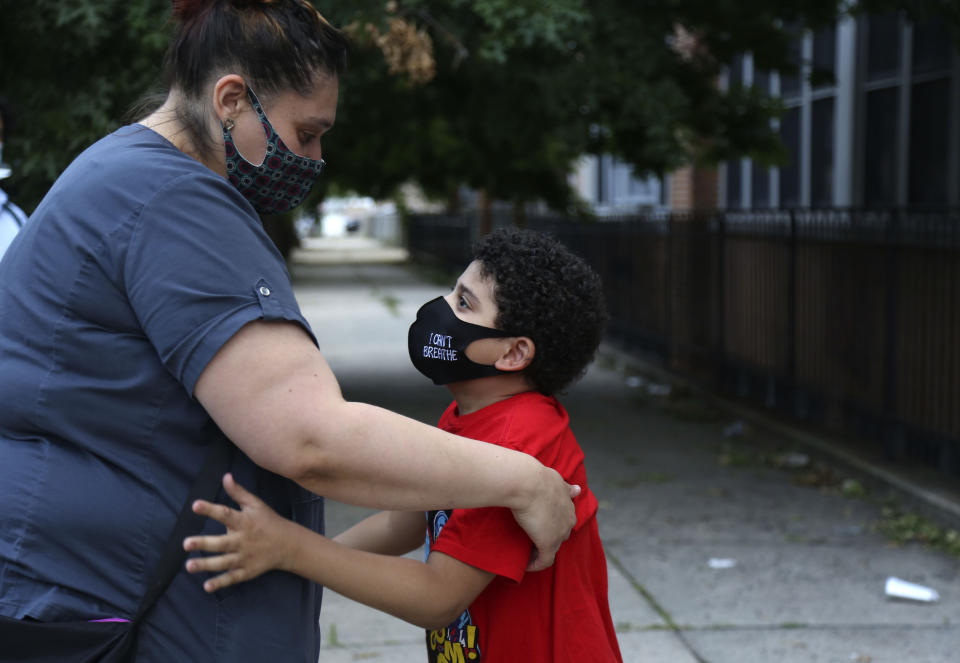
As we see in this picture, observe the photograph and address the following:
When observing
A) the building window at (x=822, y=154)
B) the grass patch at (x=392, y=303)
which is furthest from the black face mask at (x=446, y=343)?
the grass patch at (x=392, y=303)

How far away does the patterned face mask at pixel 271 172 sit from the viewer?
1.78m

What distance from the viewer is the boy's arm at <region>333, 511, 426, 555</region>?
7.53 ft

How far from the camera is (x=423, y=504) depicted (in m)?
1.66

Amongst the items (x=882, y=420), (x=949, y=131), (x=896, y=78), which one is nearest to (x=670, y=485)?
(x=882, y=420)

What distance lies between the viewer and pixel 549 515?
6.03 feet

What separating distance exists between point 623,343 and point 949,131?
4.98 metres

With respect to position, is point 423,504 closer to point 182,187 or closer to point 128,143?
point 182,187

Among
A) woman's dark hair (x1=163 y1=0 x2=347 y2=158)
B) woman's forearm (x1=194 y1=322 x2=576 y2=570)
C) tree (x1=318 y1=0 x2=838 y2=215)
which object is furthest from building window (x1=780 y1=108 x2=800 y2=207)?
woman's forearm (x1=194 y1=322 x2=576 y2=570)

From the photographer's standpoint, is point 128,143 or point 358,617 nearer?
point 128,143

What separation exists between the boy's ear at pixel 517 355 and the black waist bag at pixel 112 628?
1.99 feet

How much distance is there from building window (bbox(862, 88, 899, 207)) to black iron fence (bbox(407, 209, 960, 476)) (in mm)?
1400

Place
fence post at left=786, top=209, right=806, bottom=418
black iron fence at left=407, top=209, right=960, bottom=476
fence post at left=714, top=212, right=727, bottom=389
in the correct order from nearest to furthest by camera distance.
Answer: black iron fence at left=407, top=209, right=960, bottom=476, fence post at left=786, top=209, right=806, bottom=418, fence post at left=714, top=212, right=727, bottom=389

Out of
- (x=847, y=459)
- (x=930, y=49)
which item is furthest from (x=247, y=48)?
(x=930, y=49)

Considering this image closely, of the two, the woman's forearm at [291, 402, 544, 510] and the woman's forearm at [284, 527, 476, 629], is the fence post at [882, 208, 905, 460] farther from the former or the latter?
the woman's forearm at [291, 402, 544, 510]
